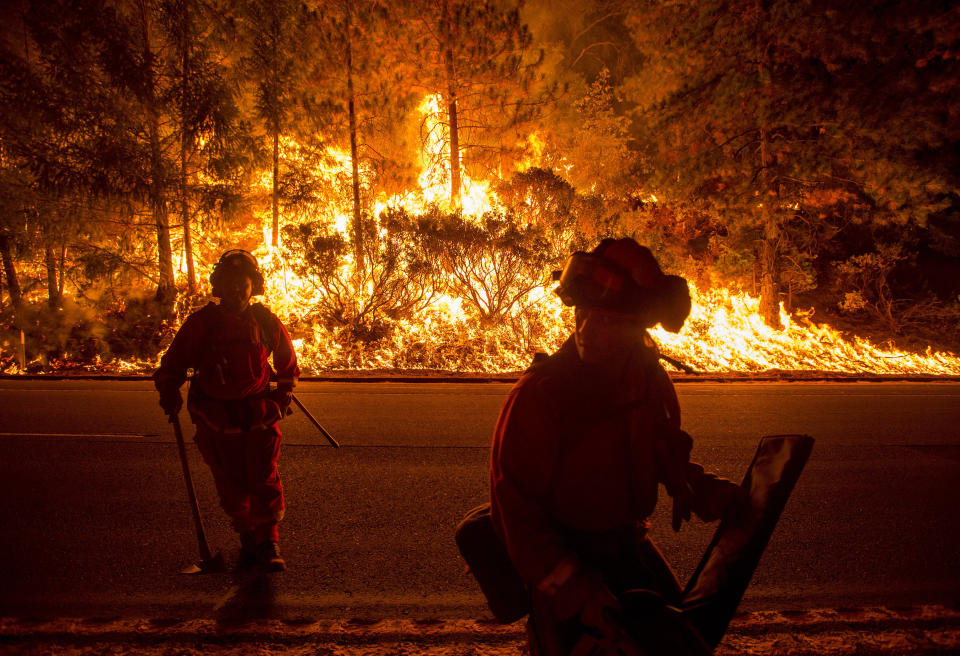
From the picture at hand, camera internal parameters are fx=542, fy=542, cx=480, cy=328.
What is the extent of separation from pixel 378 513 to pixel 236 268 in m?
2.15

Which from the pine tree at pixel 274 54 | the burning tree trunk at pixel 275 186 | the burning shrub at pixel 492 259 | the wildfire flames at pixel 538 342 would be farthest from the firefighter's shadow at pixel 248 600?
the pine tree at pixel 274 54

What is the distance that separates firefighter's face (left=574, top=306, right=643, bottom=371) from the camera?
1.65m

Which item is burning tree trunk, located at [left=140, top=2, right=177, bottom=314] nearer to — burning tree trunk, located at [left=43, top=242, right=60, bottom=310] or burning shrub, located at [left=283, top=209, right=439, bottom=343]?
burning tree trunk, located at [left=43, top=242, right=60, bottom=310]

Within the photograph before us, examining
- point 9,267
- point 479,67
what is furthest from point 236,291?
point 9,267

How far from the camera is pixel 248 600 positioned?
3.13 metres

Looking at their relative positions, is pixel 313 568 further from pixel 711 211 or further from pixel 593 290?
pixel 711 211

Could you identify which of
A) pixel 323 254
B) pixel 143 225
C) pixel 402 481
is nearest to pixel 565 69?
pixel 323 254

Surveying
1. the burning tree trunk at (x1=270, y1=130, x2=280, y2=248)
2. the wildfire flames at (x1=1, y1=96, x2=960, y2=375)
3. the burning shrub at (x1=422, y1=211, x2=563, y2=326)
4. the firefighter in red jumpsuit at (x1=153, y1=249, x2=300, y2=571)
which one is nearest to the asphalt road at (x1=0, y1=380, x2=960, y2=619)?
the firefighter in red jumpsuit at (x1=153, y1=249, x2=300, y2=571)

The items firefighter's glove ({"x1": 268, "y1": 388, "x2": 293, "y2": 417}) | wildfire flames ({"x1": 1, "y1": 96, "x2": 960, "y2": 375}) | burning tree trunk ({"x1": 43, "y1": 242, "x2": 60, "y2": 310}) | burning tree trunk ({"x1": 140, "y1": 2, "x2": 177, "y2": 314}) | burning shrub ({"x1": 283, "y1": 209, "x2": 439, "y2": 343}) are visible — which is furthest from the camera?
burning tree trunk ({"x1": 43, "y1": 242, "x2": 60, "y2": 310})

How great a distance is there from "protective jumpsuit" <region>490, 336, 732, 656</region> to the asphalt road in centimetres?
161

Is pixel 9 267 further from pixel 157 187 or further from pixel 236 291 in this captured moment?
pixel 236 291

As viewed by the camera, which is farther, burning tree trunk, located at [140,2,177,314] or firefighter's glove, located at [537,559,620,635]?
burning tree trunk, located at [140,2,177,314]

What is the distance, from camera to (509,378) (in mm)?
10336

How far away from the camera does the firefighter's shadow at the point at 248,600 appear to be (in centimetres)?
295
